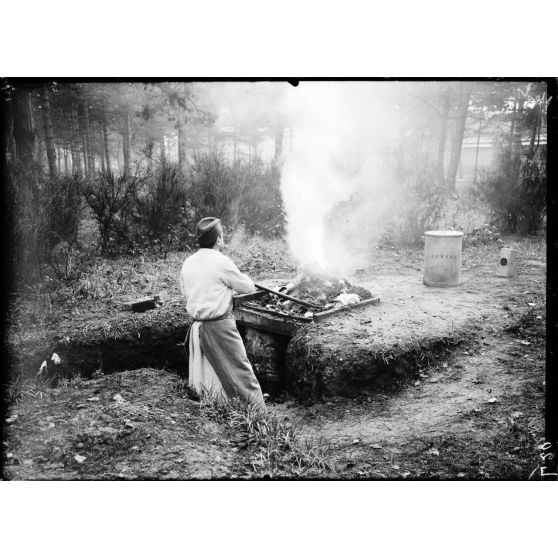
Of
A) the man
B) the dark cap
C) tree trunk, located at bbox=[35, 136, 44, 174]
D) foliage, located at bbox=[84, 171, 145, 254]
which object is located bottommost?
the man

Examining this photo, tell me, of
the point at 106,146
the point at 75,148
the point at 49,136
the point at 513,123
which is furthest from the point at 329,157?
the point at 49,136

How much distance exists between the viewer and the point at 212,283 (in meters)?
4.35

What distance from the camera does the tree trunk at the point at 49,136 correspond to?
4328mm

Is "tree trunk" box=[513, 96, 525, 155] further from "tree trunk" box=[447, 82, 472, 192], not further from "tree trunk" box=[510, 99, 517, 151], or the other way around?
"tree trunk" box=[447, 82, 472, 192]

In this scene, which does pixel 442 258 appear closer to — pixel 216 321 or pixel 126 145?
pixel 216 321

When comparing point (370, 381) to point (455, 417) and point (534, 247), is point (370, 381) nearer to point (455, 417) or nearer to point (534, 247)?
point (455, 417)

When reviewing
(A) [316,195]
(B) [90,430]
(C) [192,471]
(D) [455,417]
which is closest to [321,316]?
(A) [316,195]

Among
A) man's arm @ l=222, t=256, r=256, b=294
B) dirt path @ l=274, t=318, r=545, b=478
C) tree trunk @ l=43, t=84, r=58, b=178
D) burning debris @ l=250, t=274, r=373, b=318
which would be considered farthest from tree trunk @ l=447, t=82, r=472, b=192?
Answer: tree trunk @ l=43, t=84, r=58, b=178

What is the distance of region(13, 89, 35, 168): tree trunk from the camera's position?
14.1 ft

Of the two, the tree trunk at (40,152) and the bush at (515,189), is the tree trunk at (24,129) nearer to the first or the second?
the tree trunk at (40,152)

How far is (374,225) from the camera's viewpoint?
4.93 meters

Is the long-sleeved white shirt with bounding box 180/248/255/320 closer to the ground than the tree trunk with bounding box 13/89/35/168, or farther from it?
closer to the ground

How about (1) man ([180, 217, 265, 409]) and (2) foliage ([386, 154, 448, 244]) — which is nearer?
(1) man ([180, 217, 265, 409])

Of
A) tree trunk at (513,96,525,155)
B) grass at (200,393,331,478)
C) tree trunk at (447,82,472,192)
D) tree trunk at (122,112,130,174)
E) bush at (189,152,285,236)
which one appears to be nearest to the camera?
grass at (200,393,331,478)
